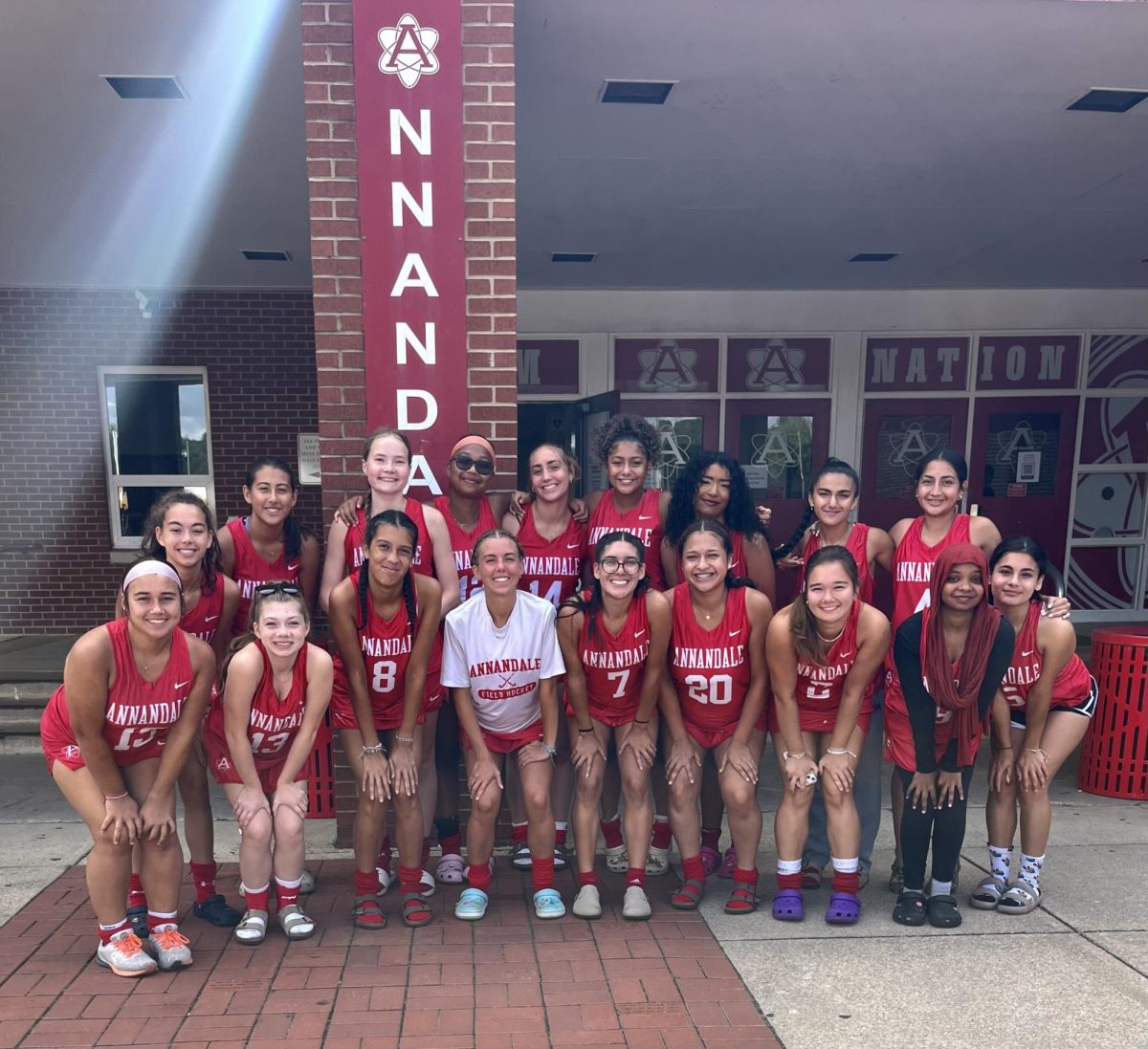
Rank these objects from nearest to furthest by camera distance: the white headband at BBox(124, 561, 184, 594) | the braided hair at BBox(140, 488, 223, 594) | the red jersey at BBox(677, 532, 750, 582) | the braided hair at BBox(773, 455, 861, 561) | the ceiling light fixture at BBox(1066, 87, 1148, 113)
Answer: the white headband at BBox(124, 561, 184, 594) < the braided hair at BBox(140, 488, 223, 594) < the braided hair at BBox(773, 455, 861, 561) < the red jersey at BBox(677, 532, 750, 582) < the ceiling light fixture at BBox(1066, 87, 1148, 113)

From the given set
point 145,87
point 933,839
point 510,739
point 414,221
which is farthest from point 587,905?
point 145,87

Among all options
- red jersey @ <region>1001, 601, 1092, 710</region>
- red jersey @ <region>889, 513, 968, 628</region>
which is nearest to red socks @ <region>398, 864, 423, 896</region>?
red jersey @ <region>889, 513, 968, 628</region>

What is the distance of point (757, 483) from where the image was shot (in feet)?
29.2

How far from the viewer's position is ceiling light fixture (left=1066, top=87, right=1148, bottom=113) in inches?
175

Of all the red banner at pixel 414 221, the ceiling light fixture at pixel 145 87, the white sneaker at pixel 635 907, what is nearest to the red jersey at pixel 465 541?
the red banner at pixel 414 221

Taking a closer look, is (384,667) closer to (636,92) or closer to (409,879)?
(409,879)

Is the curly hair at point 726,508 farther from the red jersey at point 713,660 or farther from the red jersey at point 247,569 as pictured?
the red jersey at point 247,569

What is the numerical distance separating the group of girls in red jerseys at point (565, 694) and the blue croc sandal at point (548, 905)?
0.01 meters

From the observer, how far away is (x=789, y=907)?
343 centimetres

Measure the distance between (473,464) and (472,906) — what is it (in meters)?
1.77

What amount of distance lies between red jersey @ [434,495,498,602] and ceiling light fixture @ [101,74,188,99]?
2638 millimetres

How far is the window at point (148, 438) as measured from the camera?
826 cm

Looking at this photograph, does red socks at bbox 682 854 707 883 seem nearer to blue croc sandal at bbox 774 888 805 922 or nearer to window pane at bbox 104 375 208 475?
blue croc sandal at bbox 774 888 805 922

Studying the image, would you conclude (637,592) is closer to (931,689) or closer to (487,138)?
(931,689)
